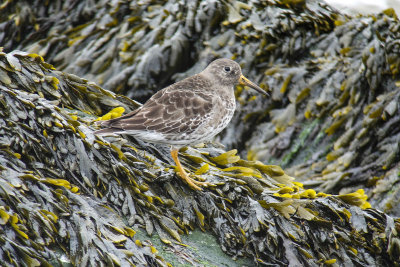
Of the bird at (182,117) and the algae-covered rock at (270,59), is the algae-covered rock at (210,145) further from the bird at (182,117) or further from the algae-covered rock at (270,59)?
the bird at (182,117)

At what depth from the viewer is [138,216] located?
3014 mm

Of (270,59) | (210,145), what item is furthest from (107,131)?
(270,59)

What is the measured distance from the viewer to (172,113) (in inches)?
148

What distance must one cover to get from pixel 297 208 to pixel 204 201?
64cm

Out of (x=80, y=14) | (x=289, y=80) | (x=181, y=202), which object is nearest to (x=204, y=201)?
(x=181, y=202)

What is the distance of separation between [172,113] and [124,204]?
1.00 meters

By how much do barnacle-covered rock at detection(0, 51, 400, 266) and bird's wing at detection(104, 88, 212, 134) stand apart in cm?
20

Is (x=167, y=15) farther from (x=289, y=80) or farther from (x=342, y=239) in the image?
(x=342, y=239)

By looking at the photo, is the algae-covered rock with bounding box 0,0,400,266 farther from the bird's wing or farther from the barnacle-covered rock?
the bird's wing

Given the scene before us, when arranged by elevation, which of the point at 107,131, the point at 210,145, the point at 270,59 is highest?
the point at 270,59

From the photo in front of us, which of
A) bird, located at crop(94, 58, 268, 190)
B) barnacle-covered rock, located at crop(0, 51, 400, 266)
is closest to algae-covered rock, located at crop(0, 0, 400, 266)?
barnacle-covered rock, located at crop(0, 51, 400, 266)

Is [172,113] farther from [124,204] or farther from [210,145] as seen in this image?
[124,204]

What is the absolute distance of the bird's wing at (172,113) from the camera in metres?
3.58

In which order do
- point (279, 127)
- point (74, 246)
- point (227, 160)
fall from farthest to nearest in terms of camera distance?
point (279, 127), point (227, 160), point (74, 246)
